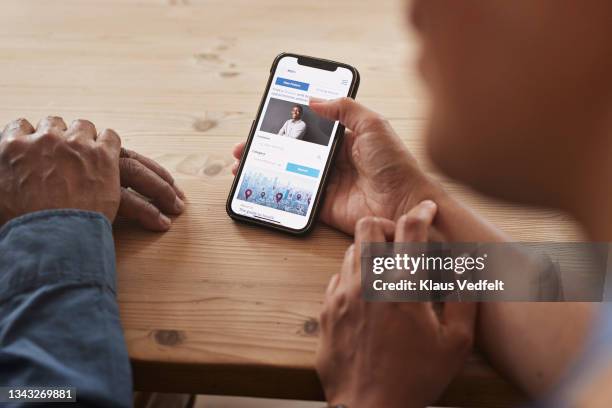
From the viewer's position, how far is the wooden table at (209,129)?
690mm

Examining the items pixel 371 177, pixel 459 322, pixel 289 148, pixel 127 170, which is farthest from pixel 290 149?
pixel 459 322

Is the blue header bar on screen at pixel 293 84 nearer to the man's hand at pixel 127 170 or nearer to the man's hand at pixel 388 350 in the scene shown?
the man's hand at pixel 127 170

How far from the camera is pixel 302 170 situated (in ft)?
2.75

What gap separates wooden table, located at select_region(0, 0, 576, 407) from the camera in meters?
0.69

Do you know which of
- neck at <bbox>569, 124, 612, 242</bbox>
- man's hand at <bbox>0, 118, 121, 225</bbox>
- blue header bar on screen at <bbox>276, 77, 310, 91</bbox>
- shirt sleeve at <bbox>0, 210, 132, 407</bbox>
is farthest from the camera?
blue header bar on screen at <bbox>276, 77, 310, 91</bbox>

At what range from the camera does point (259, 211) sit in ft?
2.69

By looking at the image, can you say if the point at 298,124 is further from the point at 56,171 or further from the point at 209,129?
the point at 56,171

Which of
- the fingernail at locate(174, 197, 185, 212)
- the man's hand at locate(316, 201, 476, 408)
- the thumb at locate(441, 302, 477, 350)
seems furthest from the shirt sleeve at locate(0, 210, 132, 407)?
the thumb at locate(441, 302, 477, 350)

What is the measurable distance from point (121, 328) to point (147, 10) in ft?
2.28

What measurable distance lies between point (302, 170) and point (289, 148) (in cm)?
4

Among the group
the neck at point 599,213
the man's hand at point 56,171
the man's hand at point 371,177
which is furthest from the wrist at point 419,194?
the man's hand at point 56,171

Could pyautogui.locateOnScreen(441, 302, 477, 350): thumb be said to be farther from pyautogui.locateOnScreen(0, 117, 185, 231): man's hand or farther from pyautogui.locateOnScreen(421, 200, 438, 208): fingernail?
pyautogui.locateOnScreen(0, 117, 185, 231): man's hand

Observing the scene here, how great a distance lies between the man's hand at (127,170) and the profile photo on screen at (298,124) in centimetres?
16

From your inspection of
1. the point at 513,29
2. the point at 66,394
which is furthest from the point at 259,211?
the point at 513,29
